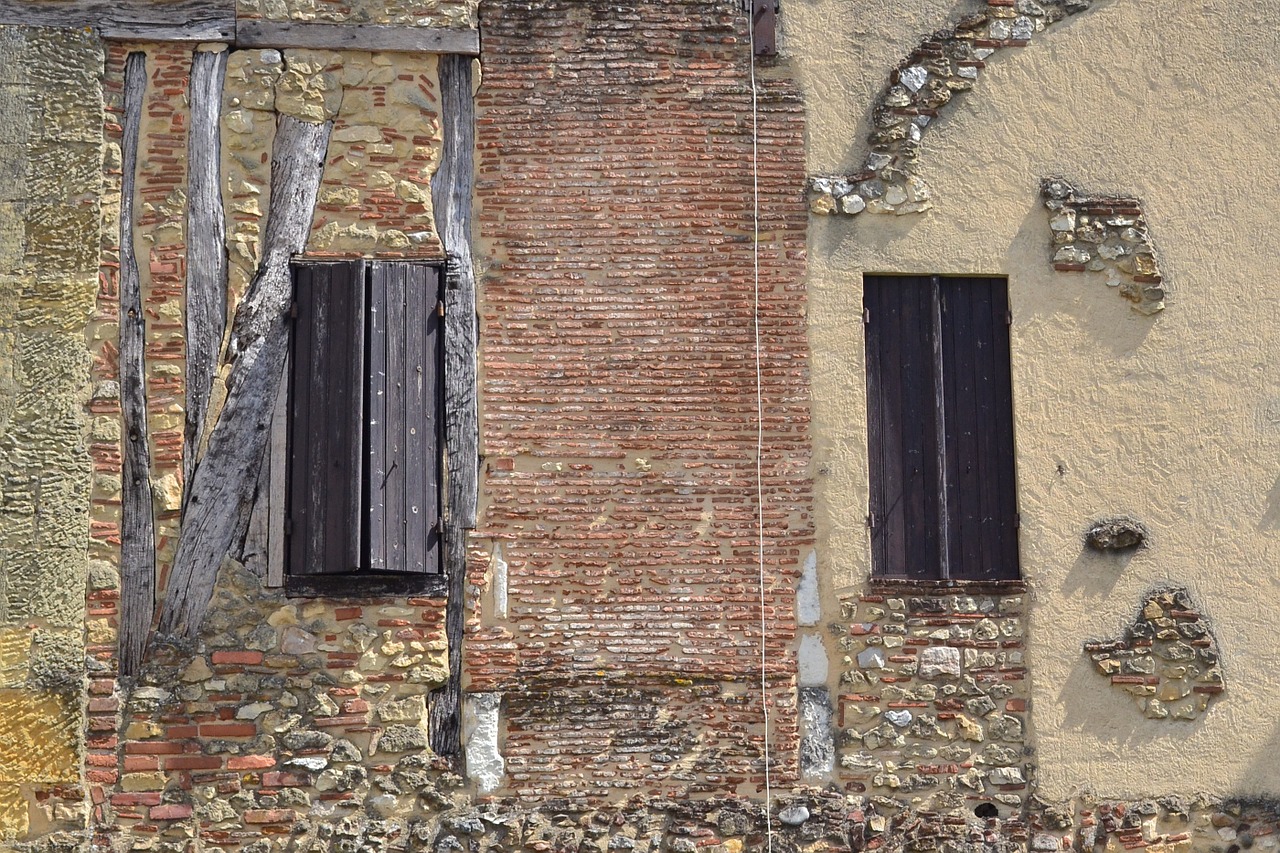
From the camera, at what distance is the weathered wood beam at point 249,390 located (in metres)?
7.60

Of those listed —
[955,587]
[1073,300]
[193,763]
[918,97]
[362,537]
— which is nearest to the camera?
[193,763]

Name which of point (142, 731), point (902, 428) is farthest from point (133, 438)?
point (902, 428)

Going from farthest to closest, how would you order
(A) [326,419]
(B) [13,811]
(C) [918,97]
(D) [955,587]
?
(C) [918,97] → (D) [955,587] → (A) [326,419] → (B) [13,811]

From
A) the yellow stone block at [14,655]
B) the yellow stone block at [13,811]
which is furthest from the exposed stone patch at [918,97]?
the yellow stone block at [13,811]

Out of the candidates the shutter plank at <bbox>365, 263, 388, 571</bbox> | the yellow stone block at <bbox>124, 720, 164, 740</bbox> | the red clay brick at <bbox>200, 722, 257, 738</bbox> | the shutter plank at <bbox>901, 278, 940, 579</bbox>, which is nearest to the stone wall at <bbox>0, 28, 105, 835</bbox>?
the yellow stone block at <bbox>124, 720, 164, 740</bbox>

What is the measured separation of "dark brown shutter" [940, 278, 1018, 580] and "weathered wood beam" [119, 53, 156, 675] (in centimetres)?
381

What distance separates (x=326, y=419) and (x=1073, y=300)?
3.67 meters

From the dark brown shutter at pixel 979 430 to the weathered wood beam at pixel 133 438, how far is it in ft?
12.5

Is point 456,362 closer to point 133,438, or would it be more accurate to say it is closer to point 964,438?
point 133,438

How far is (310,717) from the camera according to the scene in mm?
7504

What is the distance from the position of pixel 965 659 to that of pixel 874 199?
2.28m

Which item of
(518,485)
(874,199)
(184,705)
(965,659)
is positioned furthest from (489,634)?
(874,199)

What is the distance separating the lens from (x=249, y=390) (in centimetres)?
773

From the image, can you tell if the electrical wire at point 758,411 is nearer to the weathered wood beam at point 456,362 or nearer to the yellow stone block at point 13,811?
the weathered wood beam at point 456,362
